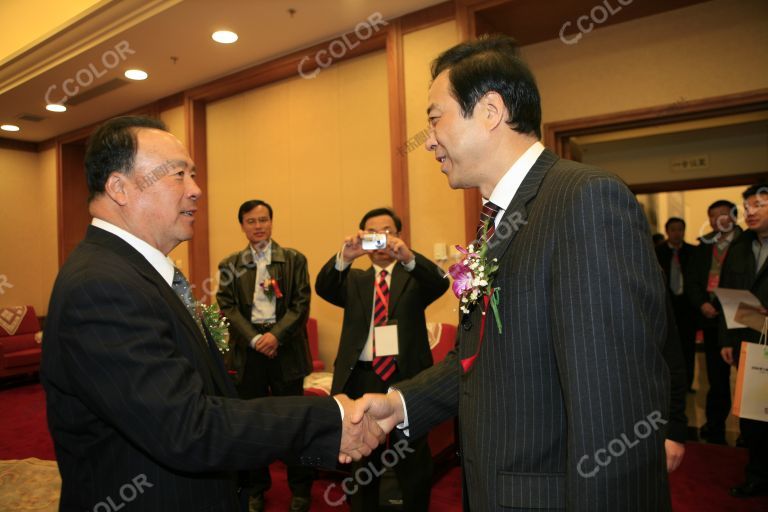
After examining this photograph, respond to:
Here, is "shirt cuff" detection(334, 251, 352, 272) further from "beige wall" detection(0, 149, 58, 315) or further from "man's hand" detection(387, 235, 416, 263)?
"beige wall" detection(0, 149, 58, 315)

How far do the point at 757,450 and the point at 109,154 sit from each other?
12.2 feet

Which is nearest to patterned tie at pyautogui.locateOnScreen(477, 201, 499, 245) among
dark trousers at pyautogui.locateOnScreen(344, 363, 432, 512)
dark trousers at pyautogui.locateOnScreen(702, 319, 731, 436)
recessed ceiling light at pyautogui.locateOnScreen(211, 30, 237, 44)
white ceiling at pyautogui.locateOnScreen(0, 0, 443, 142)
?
dark trousers at pyautogui.locateOnScreen(344, 363, 432, 512)

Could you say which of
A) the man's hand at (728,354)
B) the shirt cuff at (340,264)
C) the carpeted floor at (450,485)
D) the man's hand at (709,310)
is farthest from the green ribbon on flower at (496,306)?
the man's hand at (709,310)

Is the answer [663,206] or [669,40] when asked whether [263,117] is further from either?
[663,206]

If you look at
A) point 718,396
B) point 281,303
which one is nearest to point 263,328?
point 281,303

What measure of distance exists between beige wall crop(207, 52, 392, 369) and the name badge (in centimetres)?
214

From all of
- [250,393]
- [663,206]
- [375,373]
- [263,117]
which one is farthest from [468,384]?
[663,206]

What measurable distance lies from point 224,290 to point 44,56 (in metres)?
3.69

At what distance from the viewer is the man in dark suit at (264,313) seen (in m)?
3.41

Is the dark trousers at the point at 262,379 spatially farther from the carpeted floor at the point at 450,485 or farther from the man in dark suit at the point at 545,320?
the man in dark suit at the point at 545,320

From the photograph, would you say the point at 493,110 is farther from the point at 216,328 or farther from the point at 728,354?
the point at 728,354

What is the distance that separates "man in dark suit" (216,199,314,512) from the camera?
3.41m

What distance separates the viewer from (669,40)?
164 inches

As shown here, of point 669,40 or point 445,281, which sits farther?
point 669,40
